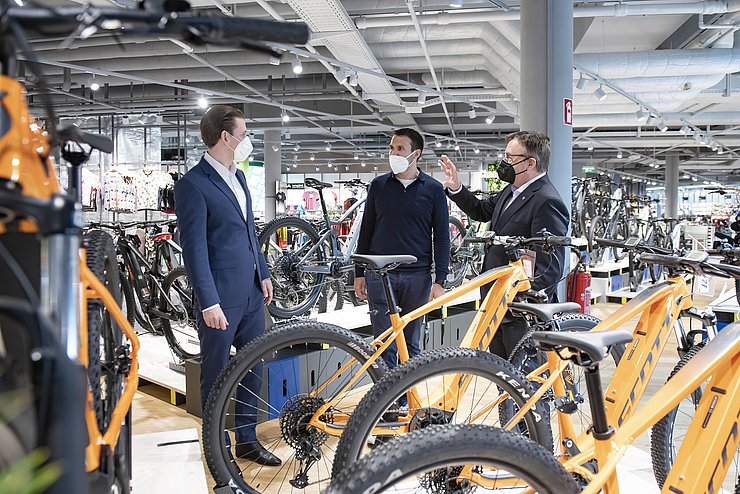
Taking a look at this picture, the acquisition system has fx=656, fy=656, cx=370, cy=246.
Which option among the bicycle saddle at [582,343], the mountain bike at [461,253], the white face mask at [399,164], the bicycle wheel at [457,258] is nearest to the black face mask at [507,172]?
the white face mask at [399,164]

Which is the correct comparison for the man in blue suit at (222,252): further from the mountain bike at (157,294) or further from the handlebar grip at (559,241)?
the mountain bike at (157,294)

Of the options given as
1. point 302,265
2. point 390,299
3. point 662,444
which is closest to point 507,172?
point 390,299

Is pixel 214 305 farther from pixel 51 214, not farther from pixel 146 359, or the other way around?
pixel 146 359

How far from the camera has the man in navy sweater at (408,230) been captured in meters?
3.63

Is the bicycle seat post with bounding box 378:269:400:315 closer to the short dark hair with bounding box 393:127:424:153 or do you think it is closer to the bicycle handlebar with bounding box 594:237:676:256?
the bicycle handlebar with bounding box 594:237:676:256

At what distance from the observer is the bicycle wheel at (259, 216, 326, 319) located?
565cm

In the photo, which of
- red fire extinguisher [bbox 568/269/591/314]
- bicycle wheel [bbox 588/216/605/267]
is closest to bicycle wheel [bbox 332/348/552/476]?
red fire extinguisher [bbox 568/269/591/314]

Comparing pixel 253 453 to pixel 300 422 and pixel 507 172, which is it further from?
pixel 507 172

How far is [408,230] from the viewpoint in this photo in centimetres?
364

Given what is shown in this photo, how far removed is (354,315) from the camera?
568 centimetres

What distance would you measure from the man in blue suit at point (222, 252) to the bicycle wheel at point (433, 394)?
0.77m

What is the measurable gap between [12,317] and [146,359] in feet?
15.8

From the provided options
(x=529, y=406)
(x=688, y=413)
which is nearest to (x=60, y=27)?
(x=529, y=406)

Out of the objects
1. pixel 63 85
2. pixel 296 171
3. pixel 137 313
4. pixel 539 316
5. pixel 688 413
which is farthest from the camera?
pixel 296 171
